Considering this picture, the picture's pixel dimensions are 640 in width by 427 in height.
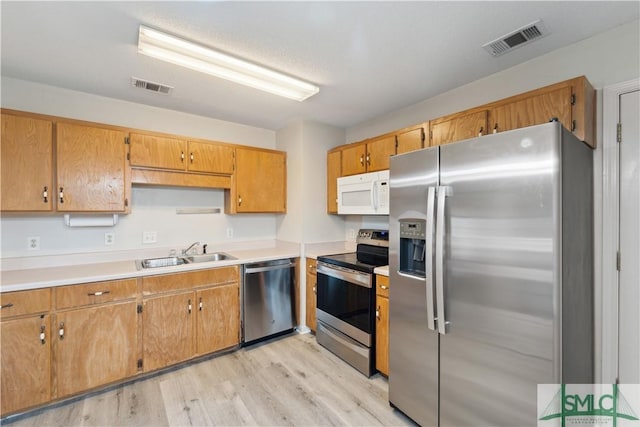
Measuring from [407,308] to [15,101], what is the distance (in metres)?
3.46

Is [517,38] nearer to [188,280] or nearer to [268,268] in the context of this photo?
[268,268]

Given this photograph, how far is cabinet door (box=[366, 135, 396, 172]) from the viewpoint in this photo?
277cm

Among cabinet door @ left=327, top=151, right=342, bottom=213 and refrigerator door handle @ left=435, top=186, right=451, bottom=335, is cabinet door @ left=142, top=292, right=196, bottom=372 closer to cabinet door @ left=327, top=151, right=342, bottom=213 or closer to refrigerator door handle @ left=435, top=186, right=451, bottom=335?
cabinet door @ left=327, top=151, right=342, bottom=213

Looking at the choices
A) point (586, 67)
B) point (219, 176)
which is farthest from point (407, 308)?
point (219, 176)

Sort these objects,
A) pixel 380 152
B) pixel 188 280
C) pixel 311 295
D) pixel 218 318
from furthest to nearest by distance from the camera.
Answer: pixel 311 295 < pixel 380 152 < pixel 218 318 < pixel 188 280

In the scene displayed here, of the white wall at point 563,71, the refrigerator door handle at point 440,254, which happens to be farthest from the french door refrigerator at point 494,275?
the white wall at point 563,71

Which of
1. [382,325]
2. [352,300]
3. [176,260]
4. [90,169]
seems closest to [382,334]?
[382,325]

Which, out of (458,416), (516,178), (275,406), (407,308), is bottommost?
(275,406)

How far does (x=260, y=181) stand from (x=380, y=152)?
1.43 m

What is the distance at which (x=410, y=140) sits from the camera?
261 centimetres

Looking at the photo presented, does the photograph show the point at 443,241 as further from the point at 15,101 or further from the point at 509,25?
the point at 15,101

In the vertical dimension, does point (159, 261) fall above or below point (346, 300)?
above

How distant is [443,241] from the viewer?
1607 mm

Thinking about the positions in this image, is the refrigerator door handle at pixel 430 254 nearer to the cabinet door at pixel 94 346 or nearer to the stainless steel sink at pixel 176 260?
the stainless steel sink at pixel 176 260
